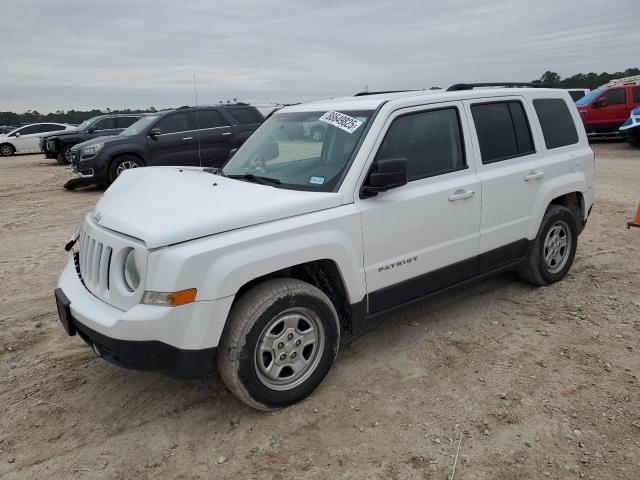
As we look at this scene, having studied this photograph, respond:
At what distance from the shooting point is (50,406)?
3.32 m

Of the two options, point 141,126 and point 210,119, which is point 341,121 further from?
point 141,126

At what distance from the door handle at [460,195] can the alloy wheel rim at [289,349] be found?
139 centimetres

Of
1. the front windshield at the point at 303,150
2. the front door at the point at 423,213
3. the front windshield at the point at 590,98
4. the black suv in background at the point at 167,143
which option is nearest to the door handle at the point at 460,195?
the front door at the point at 423,213

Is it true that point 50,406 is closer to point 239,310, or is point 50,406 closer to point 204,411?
point 204,411

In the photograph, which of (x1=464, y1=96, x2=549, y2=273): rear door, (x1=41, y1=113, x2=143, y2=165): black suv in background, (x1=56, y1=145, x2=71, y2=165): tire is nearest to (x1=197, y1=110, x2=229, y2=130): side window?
(x1=41, y1=113, x2=143, y2=165): black suv in background

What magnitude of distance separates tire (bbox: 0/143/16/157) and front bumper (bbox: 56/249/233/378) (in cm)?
2572

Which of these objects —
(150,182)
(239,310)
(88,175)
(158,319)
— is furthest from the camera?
(88,175)

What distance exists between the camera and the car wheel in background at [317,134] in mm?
3783

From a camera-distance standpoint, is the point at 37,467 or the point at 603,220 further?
the point at 603,220

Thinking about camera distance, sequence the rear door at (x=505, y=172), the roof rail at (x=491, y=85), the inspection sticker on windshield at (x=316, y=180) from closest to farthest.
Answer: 1. the inspection sticker on windshield at (x=316, y=180)
2. the rear door at (x=505, y=172)
3. the roof rail at (x=491, y=85)

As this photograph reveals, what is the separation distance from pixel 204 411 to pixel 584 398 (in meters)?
2.35

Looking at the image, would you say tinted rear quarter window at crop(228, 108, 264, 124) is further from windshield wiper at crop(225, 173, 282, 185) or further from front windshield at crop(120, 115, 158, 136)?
windshield wiper at crop(225, 173, 282, 185)

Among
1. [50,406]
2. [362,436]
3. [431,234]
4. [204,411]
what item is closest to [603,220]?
[431,234]

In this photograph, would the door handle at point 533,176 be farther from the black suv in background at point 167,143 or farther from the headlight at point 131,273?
the black suv in background at point 167,143
